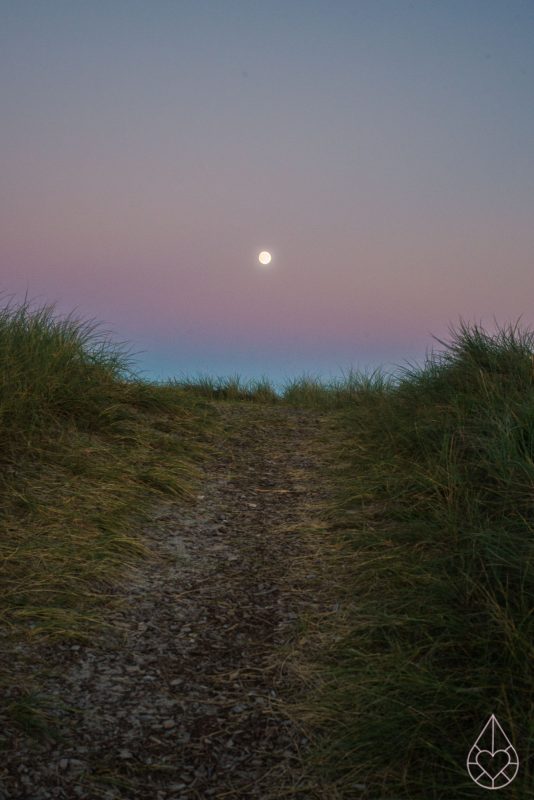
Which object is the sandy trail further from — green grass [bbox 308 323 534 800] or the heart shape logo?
the heart shape logo

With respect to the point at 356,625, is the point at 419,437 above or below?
above

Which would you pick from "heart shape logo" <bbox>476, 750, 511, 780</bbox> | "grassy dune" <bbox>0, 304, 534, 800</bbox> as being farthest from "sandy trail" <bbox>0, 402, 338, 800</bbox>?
"heart shape logo" <bbox>476, 750, 511, 780</bbox>

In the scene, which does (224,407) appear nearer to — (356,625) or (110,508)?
(110,508)

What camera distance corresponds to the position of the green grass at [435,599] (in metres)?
2.29

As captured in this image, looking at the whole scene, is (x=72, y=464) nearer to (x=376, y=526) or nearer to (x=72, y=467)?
(x=72, y=467)

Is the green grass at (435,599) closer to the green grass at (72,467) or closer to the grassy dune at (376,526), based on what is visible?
the grassy dune at (376,526)

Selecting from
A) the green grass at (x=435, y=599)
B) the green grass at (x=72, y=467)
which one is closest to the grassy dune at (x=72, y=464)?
the green grass at (x=72, y=467)

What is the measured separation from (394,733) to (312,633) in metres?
0.92

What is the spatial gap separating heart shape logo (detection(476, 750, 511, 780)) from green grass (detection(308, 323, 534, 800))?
51mm

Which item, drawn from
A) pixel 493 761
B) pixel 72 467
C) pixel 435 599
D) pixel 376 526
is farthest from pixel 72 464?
pixel 493 761

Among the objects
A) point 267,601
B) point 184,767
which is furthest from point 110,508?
point 184,767

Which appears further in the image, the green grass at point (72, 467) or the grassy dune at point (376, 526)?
the green grass at point (72, 467)

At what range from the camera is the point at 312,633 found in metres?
3.22

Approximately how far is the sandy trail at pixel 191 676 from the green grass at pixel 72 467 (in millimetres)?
179
